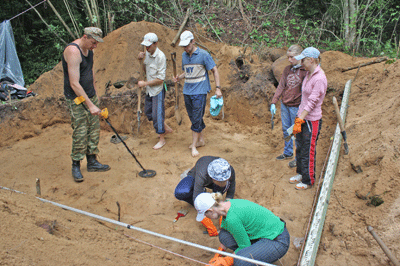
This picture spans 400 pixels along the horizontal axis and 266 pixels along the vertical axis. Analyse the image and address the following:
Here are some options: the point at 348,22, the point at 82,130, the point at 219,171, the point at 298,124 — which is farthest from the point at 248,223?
the point at 348,22

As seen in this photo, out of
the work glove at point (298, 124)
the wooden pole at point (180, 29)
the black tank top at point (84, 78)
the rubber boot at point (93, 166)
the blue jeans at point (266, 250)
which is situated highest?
the wooden pole at point (180, 29)

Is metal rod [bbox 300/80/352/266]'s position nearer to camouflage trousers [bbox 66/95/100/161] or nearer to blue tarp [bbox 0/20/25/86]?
camouflage trousers [bbox 66/95/100/161]

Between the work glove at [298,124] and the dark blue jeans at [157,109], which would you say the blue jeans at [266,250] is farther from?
the dark blue jeans at [157,109]

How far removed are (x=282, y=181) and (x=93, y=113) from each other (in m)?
2.68

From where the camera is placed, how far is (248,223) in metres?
2.44

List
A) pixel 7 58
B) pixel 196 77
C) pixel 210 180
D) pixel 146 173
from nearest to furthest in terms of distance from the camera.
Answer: pixel 210 180
pixel 146 173
pixel 196 77
pixel 7 58

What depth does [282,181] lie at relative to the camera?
397cm

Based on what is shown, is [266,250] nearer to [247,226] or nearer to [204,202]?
[247,226]

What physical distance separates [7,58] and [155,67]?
11.7 feet

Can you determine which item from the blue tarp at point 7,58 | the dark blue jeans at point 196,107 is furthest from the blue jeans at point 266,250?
the blue tarp at point 7,58

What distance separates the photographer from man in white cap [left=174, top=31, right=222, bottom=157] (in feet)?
14.5

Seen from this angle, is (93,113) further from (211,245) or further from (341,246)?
(341,246)

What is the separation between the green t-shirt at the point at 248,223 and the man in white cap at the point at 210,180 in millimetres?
332

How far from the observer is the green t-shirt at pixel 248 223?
236cm
